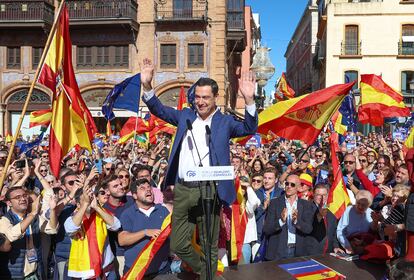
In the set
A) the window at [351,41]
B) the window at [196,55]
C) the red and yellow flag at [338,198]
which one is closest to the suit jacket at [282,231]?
the red and yellow flag at [338,198]

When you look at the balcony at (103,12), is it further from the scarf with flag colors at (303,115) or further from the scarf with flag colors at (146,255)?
the scarf with flag colors at (146,255)

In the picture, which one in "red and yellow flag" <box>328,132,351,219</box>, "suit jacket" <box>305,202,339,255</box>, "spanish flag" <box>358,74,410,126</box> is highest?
"spanish flag" <box>358,74,410,126</box>

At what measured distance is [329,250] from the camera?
594cm

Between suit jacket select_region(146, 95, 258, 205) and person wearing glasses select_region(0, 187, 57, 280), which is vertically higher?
suit jacket select_region(146, 95, 258, 205)

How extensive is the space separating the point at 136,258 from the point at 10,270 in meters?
1.29

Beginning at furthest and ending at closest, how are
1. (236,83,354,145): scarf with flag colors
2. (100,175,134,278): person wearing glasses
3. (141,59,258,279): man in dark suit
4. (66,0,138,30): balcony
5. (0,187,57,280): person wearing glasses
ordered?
(66,0,138,30): balcony < (236,83,354,145): scarf with flag colors < (100,175,134,278): person wearing glasses < (0,187,57,280): person wearing glasses < (141,59,258,279): man in dark suit

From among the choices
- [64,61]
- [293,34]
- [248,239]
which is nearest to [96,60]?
[64,61]

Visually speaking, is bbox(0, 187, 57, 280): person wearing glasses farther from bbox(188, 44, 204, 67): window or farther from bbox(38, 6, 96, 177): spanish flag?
bbox(188, 44, 204, 67): window

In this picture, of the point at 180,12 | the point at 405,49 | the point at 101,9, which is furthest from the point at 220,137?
the point at 405,49

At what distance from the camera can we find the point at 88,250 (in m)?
4.96

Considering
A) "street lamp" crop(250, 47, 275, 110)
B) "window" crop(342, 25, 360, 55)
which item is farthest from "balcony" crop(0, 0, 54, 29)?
"window" crop(342, 25, 360, 55)

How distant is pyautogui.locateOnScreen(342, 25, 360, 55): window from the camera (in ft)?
120

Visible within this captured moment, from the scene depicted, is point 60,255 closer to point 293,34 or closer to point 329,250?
point 329,250

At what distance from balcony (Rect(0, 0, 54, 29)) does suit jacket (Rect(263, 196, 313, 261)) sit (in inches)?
963
